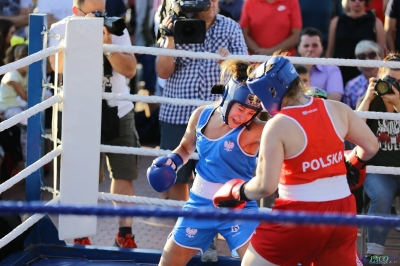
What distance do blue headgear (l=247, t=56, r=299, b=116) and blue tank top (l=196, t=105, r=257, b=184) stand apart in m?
0.53

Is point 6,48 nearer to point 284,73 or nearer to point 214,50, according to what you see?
point 214,50

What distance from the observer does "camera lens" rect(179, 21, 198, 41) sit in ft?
15.9

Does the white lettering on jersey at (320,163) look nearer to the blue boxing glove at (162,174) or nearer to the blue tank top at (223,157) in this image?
the blue tank top at (223,157)

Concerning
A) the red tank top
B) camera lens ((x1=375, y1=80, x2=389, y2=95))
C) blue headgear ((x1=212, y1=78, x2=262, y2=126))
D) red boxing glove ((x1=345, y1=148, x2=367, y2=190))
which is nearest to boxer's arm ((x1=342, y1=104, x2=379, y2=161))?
the red tank top

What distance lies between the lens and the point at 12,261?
4.59 metres

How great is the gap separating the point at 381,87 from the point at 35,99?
2.11 meters

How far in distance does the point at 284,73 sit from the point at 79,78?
62.2 inches

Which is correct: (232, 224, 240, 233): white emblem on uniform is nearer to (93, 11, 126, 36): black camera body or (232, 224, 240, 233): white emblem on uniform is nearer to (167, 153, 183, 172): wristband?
(167, 153, 183, 172): wristband

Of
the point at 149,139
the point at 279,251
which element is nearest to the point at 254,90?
the point at 279,251

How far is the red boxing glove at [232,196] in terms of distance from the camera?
11.3ft

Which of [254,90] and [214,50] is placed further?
[214,50]

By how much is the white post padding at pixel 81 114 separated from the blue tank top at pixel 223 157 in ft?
2.82

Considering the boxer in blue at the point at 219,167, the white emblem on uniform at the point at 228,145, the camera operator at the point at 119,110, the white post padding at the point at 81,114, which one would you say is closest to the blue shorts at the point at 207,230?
the boxer in blue at the point at 219,167

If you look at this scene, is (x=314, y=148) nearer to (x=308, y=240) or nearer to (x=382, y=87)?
(x=308, y=240)
